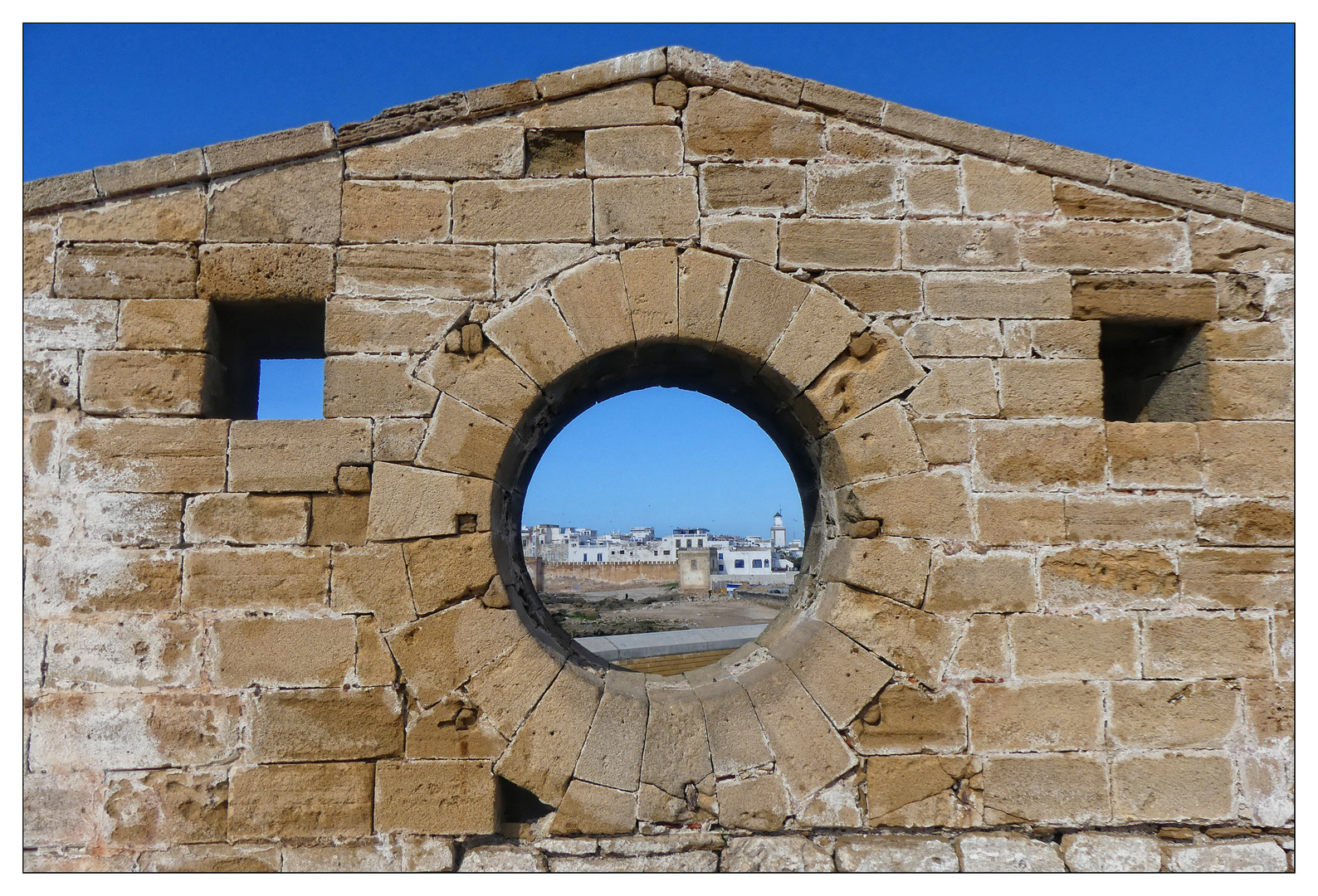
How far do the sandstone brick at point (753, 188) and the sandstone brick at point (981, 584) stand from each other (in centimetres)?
187

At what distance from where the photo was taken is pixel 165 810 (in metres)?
3.18

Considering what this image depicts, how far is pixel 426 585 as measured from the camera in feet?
10.8

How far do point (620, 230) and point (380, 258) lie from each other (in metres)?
1.15

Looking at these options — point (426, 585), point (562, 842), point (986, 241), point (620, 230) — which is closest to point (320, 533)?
point (426, 585)

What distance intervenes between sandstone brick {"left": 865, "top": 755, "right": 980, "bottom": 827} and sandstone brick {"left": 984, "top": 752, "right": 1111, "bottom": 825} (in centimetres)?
9

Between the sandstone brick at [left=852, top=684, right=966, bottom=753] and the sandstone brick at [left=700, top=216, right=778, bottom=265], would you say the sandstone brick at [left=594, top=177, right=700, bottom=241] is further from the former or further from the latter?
the sandstone brick at [left=852, top=684, right=966, bottom=753]

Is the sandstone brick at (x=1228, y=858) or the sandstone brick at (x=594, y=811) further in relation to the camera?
the sandstone brick at (x=1228, y=858)

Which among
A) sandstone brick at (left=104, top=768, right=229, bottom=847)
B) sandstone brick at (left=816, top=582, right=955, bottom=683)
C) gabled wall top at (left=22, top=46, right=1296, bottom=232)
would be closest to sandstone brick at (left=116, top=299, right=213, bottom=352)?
gabled wall top at (left=22, top=46, right=1296, bottom=232)

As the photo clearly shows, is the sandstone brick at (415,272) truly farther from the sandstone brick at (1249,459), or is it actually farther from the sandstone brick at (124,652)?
the sandstone brick at (1249,459)

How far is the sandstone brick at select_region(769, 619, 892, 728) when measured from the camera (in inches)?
132

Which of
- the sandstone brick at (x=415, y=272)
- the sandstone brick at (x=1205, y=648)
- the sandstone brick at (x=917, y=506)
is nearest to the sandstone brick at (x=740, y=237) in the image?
the sandstone brick at (x=415, y=272)

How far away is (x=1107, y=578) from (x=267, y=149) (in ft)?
14.7

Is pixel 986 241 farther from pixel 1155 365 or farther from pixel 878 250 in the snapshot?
pixel 1155 365

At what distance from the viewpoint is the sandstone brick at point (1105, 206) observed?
3.67 meters
